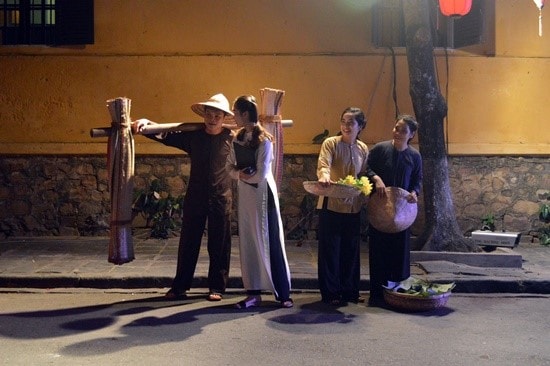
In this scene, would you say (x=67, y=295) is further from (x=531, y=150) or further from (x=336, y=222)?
(x=531, y=150)

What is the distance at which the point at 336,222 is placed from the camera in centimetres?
830

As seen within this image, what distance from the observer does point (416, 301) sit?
7.93 metres

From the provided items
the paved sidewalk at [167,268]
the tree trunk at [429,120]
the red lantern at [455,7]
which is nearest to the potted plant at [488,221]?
the paved sidewalk at [167,268]

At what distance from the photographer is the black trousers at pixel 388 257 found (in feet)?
27.7

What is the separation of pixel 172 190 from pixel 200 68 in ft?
6.12

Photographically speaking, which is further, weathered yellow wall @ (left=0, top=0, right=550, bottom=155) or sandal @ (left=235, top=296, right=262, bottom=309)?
weathered yellow wall @ (left=0, top=0, right=550, bottom=155)

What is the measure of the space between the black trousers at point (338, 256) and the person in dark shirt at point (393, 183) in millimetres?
228

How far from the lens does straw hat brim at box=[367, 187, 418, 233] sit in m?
8.16

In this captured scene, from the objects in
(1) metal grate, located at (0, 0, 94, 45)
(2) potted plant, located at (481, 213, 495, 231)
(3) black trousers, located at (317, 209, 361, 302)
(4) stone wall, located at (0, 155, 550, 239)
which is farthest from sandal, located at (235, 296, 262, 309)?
(1) metal grate, located at (0, 0, 94, 45)

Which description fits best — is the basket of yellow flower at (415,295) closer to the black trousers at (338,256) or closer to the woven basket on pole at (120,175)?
the black trousers at (338,256)

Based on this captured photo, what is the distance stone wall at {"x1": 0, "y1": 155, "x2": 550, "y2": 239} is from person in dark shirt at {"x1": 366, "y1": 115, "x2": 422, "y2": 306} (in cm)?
365

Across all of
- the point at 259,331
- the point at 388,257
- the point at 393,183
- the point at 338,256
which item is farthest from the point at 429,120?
the point at 259,331

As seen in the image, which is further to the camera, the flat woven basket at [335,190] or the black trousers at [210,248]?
the black trousers at [210,248]

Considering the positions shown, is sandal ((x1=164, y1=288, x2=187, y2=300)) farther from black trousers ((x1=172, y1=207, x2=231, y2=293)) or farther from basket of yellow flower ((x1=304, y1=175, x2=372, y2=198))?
basket of yellow flower ((x1=304, y1=175, x2=372, y2=198))
